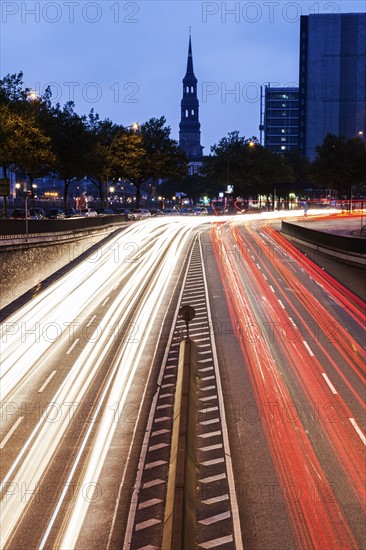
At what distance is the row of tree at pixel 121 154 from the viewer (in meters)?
65.4

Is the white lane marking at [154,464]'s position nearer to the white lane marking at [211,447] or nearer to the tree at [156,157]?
the white lane marking at [211,447]

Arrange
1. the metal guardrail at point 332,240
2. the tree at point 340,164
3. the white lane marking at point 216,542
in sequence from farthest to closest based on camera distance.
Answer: the tree at point 340,164 → the metal guardrail at point 332,240 → the white lane marking at point 216,542

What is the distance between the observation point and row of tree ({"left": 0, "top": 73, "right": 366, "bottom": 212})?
65375 mm

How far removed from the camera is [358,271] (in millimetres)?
49281

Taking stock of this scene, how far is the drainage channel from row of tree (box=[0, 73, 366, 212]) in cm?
3359

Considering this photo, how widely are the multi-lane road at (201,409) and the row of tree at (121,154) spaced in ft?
45.4

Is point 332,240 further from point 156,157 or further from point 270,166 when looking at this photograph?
point 270,166

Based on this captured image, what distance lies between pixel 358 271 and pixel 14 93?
3524cm

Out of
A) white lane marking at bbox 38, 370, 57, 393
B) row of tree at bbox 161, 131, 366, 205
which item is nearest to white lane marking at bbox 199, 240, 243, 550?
white lane marking at bbox 38, 370, 57, 393

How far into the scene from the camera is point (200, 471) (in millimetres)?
22203

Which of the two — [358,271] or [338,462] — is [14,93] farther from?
[338,462]

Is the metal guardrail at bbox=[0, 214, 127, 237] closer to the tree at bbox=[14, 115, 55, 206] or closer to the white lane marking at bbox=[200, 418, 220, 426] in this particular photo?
the tree at bbox=[14, 115, 55, 206]

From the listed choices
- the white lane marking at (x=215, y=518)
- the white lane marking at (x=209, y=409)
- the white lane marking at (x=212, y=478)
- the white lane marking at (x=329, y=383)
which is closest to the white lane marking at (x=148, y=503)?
the white lane marking at (x=215, y=518)

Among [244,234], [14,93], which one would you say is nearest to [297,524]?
[14,93]
